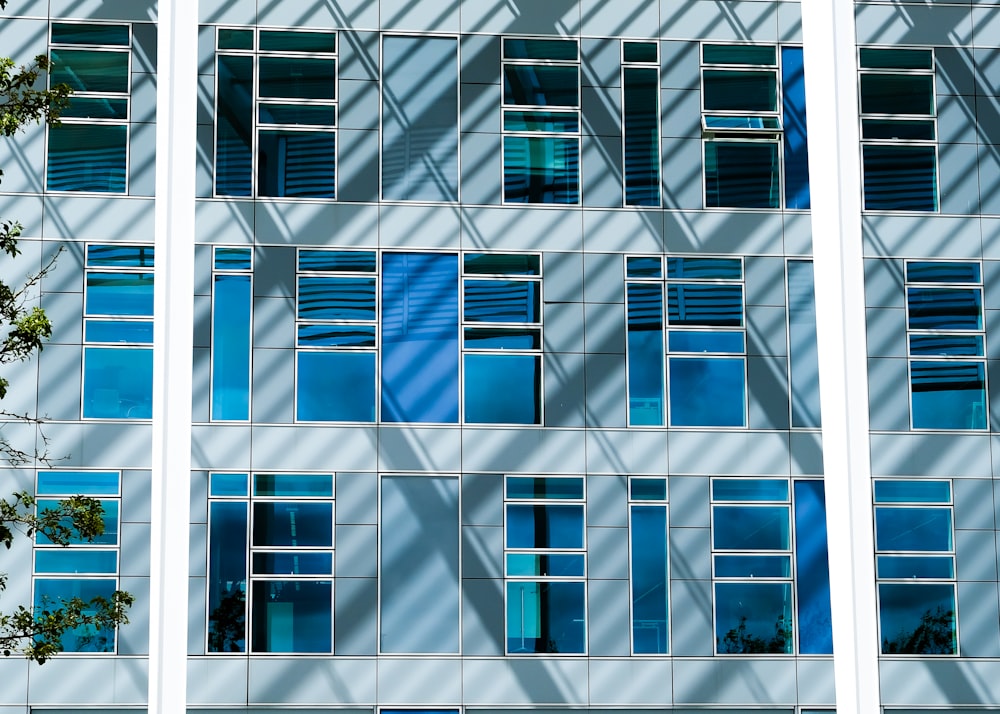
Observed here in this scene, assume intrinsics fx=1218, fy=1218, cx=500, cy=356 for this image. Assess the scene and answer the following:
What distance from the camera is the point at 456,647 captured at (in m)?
10.0

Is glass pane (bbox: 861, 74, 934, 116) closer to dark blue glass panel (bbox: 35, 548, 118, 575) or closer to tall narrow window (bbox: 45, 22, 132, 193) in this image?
tall narrow window (bbox: 45, 22, 132, 193)

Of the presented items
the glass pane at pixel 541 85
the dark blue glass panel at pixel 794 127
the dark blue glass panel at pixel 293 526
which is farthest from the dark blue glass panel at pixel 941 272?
the dark blue glass panel at pixel 293 526

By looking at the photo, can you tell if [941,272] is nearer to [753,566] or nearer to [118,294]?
[753,566]

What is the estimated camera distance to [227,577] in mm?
9867

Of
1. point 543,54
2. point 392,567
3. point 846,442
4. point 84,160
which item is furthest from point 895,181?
point 846,442

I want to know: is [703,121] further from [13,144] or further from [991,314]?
[13,144]

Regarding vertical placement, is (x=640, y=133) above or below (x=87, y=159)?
above

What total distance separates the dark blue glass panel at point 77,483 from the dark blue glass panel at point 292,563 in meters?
1.28

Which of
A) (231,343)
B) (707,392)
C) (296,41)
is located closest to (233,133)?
(296,41)

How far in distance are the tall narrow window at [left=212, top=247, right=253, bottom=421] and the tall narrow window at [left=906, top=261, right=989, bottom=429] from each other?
225 inches

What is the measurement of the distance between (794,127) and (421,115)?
3286 mm

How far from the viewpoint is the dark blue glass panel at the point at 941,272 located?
10.6 metres

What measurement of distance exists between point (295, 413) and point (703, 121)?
4.33 meters

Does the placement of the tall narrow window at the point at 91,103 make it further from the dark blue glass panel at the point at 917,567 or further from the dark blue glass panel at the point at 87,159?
the dark blue glass panel at the point at 917,567
